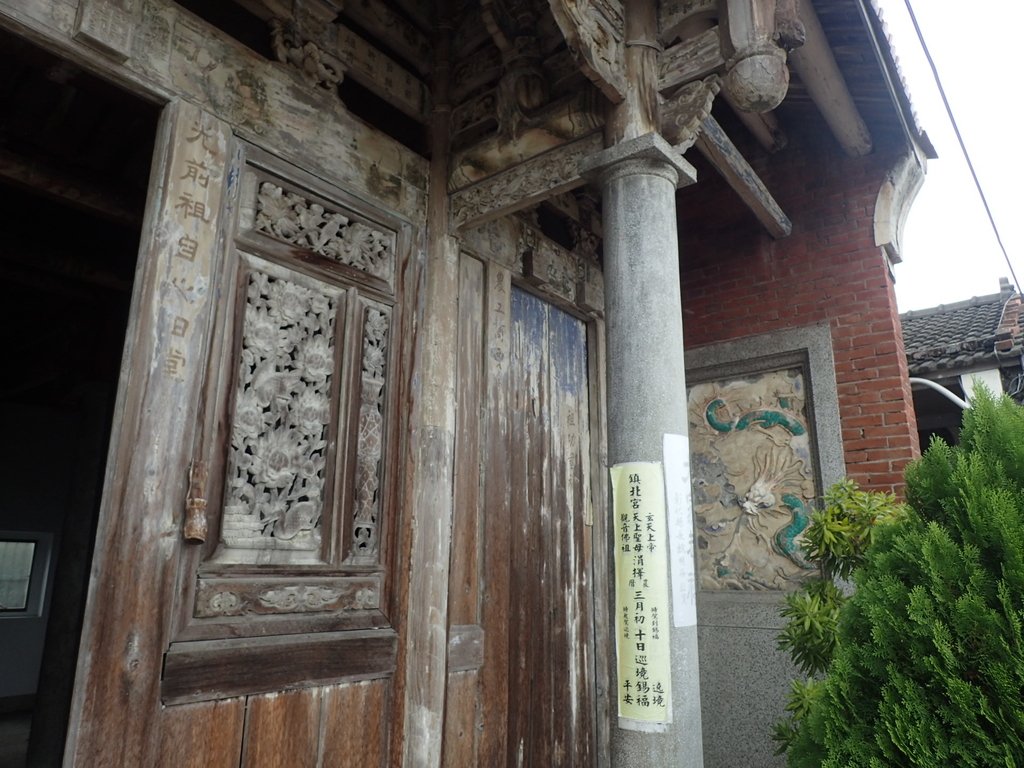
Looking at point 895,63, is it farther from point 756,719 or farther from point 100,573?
point 100,573

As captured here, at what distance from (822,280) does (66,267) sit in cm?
506

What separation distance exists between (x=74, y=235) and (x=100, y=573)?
363 centimetres

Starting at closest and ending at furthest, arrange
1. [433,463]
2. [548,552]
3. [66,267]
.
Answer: [433,463], [548,552], [66,267]

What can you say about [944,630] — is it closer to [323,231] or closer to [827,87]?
[323,231]

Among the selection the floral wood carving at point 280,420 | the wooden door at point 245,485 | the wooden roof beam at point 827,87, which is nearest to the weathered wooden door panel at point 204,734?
the wooden door at point 245,485

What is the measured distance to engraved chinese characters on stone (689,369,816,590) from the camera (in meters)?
4.60

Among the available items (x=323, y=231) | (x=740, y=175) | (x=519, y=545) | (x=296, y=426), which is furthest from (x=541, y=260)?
(x=296, y=426)

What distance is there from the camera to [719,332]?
521 centimetres

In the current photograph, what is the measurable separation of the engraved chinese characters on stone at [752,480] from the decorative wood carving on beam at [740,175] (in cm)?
102

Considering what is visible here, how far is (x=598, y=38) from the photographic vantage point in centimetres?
292

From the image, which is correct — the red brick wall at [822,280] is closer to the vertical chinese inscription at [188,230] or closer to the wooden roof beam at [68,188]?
the vertical chinese inscription at [188,230]

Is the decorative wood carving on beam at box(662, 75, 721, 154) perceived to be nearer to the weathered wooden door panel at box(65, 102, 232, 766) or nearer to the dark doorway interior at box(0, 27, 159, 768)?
the weathered wooden door panel at box(65, 102, 232, 766)

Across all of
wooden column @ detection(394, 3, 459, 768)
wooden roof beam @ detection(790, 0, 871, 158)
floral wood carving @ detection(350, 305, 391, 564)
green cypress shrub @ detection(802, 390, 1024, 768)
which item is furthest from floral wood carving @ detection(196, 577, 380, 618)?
wooden roof beam @ detection(790, 0, 871, 158)

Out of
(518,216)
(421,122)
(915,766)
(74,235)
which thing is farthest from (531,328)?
(74,235)
